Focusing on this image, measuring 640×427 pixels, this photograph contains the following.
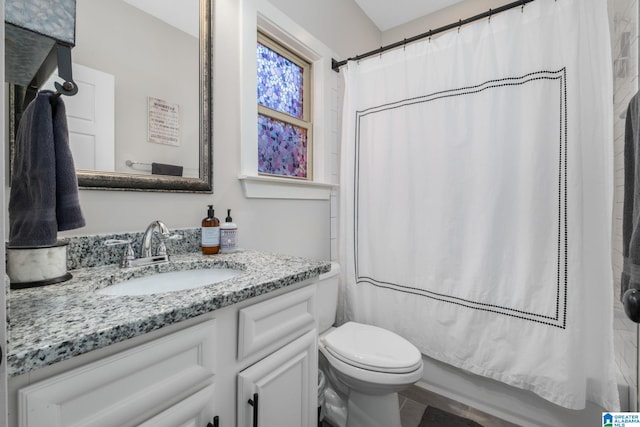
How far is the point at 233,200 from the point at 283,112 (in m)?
0.65

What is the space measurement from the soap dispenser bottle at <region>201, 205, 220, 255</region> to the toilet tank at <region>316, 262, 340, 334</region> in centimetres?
61

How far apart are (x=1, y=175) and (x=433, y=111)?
157 centimetres

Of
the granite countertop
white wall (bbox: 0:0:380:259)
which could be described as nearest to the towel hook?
Answer: white wall (bbox: 0:0:380:259)

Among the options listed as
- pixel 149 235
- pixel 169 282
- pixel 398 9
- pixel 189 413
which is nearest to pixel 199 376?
pixel 189 413

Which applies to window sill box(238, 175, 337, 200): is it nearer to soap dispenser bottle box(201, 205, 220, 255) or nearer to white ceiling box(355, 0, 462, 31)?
soap dispenser bottle box(201, 205, 220, 255)

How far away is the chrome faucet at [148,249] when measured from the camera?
0.88 m

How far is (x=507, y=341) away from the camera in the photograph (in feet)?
4.30

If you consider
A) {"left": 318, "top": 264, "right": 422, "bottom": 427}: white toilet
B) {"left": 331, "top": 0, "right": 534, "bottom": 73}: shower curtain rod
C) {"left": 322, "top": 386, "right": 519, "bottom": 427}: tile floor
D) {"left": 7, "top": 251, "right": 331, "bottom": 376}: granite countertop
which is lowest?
{"left": 322, "top": 386, "right": 519, "bottom": 427}: tile floor

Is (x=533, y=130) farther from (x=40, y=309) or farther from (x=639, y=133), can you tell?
(x=40, y=309)

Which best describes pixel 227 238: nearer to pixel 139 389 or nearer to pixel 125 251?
pixel 125 251

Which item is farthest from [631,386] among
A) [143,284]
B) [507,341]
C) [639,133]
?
[143,284]

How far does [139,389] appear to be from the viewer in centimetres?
51

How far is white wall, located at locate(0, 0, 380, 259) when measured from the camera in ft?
Result: 3.11

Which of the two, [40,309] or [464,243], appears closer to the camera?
[40,309]
